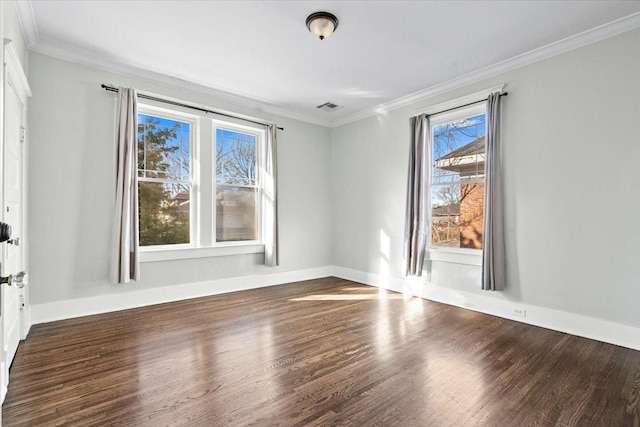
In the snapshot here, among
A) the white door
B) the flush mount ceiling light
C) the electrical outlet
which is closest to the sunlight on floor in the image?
the electrical outlet

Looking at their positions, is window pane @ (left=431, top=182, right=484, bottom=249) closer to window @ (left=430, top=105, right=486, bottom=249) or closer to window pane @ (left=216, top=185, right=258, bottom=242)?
window @ (left=430, top=105, right=486, bottom=249)

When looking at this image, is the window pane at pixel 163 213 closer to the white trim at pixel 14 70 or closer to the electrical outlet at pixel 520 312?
the white trim at pixel 14 70

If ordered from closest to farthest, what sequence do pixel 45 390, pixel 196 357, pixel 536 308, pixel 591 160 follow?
1. pixel 45 390
2. pixel 196 357
3. pixel 591 160
4. pixel 536 308

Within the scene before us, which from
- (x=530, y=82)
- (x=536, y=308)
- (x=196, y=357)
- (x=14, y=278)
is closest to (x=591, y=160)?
(x=530, y=82)

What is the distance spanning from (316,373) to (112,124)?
3.54 metres

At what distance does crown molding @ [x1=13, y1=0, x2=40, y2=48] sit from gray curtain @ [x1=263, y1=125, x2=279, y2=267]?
110 inches

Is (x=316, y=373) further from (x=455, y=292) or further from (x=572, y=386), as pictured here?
(x=455, y=292)

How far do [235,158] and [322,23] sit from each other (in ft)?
8.54

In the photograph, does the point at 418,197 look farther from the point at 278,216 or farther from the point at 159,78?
the point at 159,78

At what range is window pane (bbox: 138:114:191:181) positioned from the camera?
13.4ft

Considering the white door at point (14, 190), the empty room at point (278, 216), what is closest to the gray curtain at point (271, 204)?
the empty room at point (278, 216)

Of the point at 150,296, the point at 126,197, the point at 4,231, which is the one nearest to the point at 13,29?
the point at 126,197

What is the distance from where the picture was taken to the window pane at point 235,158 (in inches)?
188

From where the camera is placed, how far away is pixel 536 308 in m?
3.43
